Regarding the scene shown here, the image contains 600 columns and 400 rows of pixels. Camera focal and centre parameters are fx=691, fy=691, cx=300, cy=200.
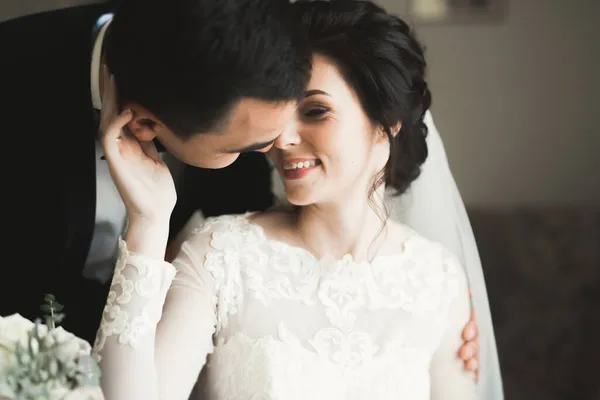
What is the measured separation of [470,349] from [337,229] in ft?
1.26

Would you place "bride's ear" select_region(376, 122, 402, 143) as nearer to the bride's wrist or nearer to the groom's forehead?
the groom's forehead

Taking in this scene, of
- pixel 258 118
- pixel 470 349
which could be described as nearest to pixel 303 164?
pixel 258 118

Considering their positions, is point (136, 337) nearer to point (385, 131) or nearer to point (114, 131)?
point (114, 131)

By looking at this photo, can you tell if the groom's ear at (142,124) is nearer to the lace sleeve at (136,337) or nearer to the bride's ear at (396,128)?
the lace sleeve at (136,337)

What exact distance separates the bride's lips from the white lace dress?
0.18 meters

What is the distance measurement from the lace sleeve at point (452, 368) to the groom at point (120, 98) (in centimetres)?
56

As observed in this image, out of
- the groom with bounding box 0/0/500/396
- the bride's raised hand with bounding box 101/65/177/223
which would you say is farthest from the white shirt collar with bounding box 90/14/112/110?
the bride's raised hand with bounding box 101/65/177/223

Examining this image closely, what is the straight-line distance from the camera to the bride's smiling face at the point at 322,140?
131 cm

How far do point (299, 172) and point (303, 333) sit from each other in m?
0.32

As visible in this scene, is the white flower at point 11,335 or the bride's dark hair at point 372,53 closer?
the white flower at point 11,335

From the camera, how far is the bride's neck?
145 centimetres

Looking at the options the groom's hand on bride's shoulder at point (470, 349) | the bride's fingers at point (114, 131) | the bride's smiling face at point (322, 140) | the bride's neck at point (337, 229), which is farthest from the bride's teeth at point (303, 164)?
the groom's hand on bride's shoulder at point (470, 349)

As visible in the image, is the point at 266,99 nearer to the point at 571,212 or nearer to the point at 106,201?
the point at 106,201

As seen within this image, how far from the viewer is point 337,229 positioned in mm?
1462
